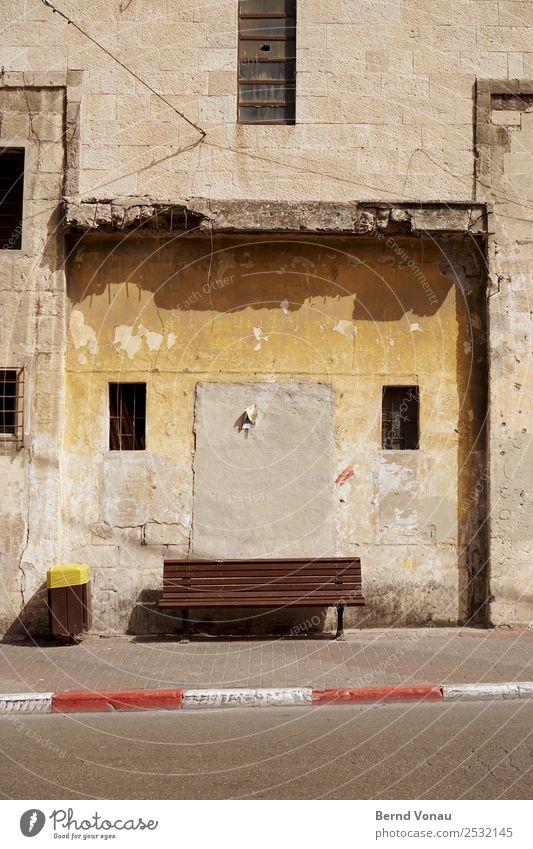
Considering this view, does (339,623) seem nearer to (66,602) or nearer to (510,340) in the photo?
(66,602)

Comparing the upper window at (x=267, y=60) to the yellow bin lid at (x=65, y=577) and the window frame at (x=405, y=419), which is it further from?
the yellow bin lid at (x=65, y=577)

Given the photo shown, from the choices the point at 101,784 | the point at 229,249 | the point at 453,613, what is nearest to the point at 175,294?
the point at 229,249

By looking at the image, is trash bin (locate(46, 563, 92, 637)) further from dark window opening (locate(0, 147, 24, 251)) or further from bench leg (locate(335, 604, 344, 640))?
dark window opening (locate(0, 147, 24, 251))

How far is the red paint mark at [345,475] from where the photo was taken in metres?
10.9

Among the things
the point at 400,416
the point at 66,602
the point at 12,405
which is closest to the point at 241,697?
the point at 66,602

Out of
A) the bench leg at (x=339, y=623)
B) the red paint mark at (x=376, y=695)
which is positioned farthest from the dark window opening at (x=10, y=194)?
the red paint mark at (x=376, y=695)

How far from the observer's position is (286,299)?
1106 centimetres

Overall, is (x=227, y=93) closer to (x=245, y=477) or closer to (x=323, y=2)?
(x=323, y=2)

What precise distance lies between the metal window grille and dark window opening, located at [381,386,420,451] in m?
4.18

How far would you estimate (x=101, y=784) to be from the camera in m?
5.88

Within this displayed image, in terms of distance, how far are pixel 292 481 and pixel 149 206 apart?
3.52m

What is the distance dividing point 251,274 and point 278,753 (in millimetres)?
6066

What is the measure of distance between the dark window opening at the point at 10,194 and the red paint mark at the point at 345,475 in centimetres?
475

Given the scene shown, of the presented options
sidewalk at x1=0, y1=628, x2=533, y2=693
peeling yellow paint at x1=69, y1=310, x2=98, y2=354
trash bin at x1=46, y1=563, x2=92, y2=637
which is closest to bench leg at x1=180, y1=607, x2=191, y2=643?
sidewalk at x1=0, y1=628, x2=533, y2=693
